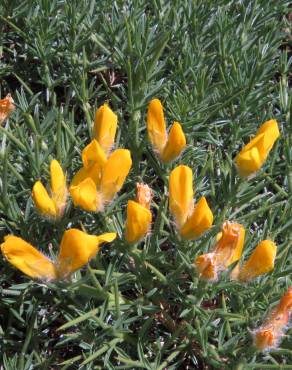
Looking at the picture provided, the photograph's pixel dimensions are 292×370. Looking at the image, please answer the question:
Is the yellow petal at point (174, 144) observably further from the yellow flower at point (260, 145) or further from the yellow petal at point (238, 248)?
the yellow petal at point (238, 248)

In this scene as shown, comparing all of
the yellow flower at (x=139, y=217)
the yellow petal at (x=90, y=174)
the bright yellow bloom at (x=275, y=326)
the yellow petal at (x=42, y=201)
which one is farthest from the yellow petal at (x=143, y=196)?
the bright yellow bloom at (x=275, y=326)

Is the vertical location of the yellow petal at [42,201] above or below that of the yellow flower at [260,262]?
above

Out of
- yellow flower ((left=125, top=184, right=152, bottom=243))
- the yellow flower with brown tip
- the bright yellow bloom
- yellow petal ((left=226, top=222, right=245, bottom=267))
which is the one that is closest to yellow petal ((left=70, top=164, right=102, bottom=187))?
the yellow flower with brown tip

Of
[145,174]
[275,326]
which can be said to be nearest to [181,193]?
[275,326]

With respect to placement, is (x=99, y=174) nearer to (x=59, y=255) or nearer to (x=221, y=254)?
(x=59, y=255)

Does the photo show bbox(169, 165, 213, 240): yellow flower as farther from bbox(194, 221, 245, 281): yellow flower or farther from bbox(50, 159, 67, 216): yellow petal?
bbox(50, 159, 67, 216): yellow petal

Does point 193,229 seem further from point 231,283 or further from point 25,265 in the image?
point 25,265

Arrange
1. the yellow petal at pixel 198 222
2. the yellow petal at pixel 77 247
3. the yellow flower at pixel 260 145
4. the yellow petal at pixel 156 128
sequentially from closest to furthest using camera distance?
the yellow petal at pixel 77 247 → the yellow petal at pixel 198 222 → the yellow flower at pixel 260 145 → the yellow petal at pixel 156 128

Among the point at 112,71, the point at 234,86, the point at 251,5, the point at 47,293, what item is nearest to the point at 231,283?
the point at 47,293
